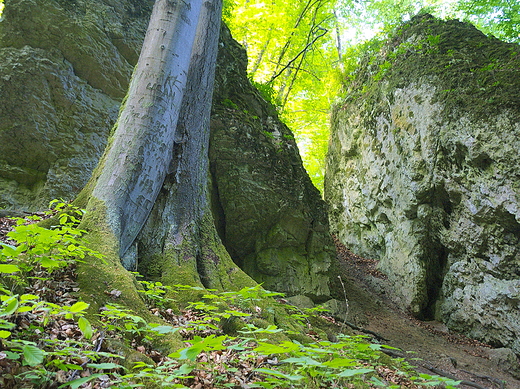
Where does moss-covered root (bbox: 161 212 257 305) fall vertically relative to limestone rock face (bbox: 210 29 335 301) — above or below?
below

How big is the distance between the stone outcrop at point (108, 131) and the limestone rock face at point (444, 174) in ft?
10.4

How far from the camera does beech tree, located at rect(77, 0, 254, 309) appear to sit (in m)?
3.57

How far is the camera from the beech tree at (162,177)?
3570mm

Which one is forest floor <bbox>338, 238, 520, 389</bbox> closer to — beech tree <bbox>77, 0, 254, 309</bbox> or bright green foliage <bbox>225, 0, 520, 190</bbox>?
beech tree <bbox>77, 0, 254, 309</bbox>

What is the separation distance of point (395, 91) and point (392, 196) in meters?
3.35

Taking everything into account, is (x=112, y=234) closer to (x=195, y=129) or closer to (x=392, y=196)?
(x=195, y=129)

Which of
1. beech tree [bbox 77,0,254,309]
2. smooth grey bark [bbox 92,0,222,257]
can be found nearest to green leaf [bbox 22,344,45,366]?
beech tree [bbox 77,0,254,309]

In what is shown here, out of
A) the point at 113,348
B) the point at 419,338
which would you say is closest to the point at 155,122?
the point at 113,348

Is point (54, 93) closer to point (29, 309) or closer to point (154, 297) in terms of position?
point (154, 297)

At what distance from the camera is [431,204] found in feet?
31.1

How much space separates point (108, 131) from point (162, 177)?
3.79m

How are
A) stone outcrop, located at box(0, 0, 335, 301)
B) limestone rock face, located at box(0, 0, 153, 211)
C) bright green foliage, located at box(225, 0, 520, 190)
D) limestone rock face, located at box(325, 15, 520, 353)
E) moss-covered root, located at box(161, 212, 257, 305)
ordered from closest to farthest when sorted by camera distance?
moss-covered root, located at box(161, 212, 257, 305) → limestone rock face, located at box(0, 0, 153, 211) → stone outcrop, located at box(0, 0, 335, 301) → limestone rock face, located at box(325, 15, 520, 353) → bright green foliage, located at box(225, 0, 520, 190)

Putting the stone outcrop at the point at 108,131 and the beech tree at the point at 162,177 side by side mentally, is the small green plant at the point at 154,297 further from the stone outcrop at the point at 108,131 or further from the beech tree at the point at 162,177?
the stone outcrop at the point at 108,131

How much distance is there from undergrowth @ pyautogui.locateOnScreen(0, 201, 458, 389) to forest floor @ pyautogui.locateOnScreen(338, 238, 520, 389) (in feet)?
12.6
